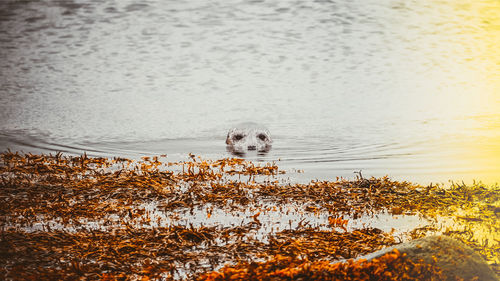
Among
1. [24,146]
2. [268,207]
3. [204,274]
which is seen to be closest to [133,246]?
[204,274]

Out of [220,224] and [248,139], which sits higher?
[220,224]

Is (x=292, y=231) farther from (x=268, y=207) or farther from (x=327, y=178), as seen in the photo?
(x=327, y=178)

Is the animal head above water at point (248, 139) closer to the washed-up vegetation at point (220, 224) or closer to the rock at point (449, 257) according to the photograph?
the washed-up vegetation at point (220, 224)

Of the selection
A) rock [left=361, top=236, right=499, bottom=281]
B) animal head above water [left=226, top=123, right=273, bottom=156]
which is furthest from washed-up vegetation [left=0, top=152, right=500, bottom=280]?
animal head above water [left=226, top=123, right=273, bottom=156]

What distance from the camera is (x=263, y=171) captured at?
31.5 feet

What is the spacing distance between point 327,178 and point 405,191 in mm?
1676

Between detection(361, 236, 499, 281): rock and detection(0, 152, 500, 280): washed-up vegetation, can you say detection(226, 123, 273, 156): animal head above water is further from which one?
detection(361, 236, 499, 281): rock

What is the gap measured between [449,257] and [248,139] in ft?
34.2

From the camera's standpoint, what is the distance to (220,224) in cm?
558

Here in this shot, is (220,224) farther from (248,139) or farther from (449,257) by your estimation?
(248,139)

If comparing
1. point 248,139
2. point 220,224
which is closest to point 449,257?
point 220,224

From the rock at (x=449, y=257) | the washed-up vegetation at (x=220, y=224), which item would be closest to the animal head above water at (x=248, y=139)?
the washed-up vegetation at (x=220, y=224)

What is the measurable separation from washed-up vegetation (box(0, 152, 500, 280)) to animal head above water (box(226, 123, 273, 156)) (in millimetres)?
4320

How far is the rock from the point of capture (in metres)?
3.72
